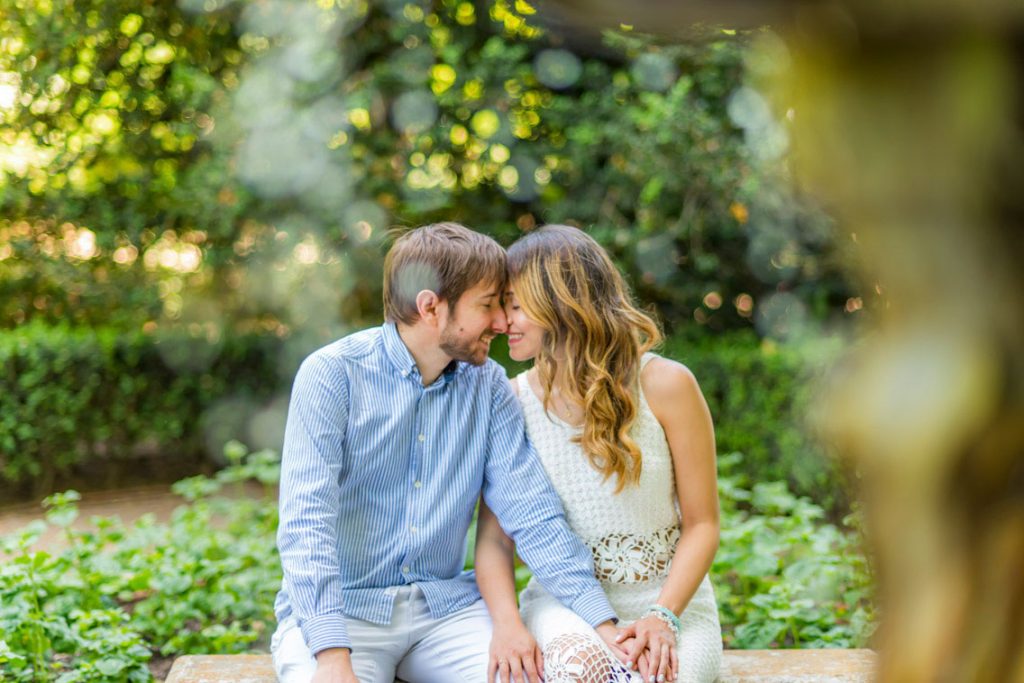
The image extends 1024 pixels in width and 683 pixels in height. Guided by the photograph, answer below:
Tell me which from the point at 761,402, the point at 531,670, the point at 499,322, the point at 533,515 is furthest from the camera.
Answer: the point at 761,402

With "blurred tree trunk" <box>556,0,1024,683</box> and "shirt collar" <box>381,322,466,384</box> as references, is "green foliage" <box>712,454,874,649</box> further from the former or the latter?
"blurred tree trunk" <box>556,0,1024,683</box>

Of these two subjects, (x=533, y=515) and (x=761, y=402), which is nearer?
(x=533, y=515)

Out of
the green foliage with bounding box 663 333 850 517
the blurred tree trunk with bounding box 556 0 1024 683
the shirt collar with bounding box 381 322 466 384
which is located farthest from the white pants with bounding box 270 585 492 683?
the green foliage with bounding box 663 333 850 517

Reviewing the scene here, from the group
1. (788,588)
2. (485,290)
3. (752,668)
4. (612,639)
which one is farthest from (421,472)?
(788,588)

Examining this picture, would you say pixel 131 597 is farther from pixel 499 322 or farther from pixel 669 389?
pixel 669 389

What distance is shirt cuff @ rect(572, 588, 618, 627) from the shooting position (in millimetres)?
2685

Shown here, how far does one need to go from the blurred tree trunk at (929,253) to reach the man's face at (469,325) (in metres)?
2.38

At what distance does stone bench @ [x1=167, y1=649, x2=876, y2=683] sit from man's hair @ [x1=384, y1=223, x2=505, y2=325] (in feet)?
3.45

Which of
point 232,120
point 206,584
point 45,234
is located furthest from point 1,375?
point 206,584

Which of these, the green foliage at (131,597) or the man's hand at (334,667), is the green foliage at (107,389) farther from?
the man's hand at (334,667)

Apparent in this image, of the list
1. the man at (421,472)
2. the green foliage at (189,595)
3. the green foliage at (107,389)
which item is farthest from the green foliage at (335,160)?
the man at (421,472)

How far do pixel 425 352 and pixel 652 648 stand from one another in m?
0.98

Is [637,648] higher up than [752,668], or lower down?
higher up

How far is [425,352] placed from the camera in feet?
9.59
